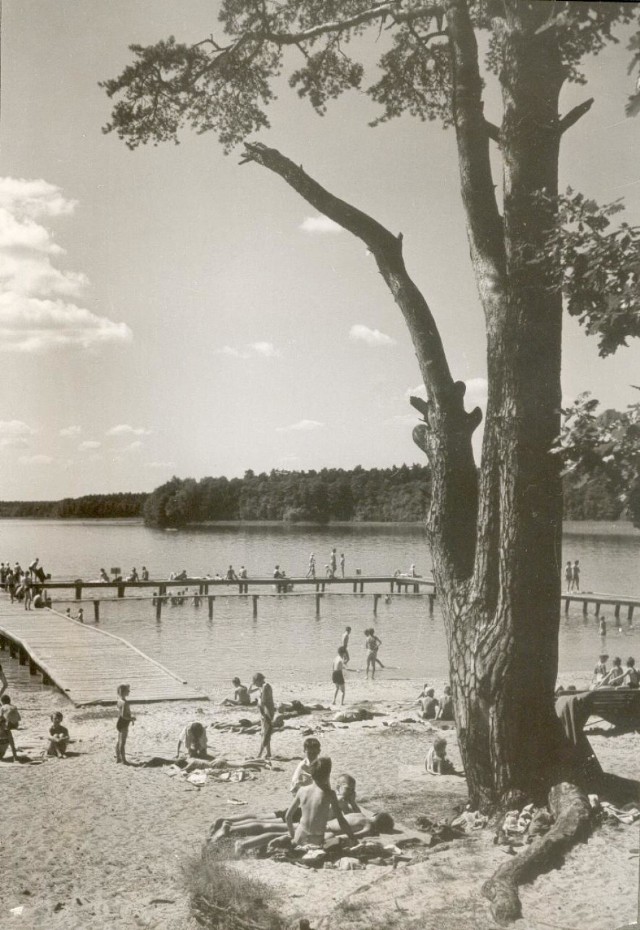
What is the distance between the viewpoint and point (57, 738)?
7.49 metres

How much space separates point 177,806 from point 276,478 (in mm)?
2703

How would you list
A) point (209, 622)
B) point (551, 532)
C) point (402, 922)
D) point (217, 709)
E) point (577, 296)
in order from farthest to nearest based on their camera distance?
1. point (209, 622)
2. point (217, 709)
3. point (551, 532)
4. point (577, 296)
5. point (402, 922)

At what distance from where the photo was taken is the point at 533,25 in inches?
223

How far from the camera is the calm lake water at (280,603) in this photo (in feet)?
26.5

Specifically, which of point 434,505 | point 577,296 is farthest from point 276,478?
point 577,296

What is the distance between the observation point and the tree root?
4859 millimetres

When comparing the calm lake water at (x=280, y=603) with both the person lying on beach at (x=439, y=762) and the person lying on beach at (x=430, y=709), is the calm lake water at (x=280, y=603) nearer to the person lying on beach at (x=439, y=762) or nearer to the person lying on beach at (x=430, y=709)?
the person lying on beach at (x=430, y=709)

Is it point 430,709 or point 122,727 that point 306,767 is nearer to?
point 122,727

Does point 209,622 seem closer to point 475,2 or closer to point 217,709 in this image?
point 217,709

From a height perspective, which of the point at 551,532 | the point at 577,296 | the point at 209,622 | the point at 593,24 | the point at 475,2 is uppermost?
the point at 475,2

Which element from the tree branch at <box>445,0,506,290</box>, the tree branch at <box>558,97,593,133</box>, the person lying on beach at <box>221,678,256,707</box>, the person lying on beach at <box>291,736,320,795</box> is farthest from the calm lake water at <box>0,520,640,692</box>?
the tree branch at <box>558,97,593,133</box>

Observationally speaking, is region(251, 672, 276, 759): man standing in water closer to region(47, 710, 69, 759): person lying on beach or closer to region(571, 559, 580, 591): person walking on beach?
region(47, 710, 69, 759): person lying on beach

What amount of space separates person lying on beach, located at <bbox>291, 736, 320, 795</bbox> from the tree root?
4.72ft

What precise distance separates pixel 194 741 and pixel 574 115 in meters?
5.84
